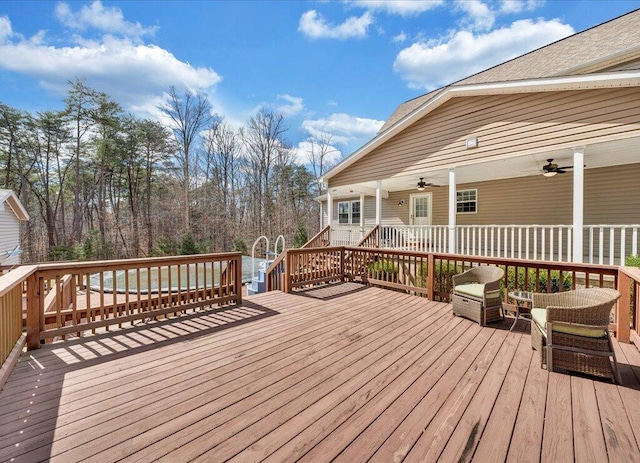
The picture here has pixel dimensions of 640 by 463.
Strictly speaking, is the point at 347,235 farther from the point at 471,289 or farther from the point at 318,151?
the point at 318,151

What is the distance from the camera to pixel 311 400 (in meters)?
2.18

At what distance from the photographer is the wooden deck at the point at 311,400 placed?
66.5 inches

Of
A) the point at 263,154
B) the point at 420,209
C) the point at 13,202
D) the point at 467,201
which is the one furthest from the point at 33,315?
the point at 263,154

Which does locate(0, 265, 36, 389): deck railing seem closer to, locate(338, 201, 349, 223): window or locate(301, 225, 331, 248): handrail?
locate(301, 225, 331, 248): handrail

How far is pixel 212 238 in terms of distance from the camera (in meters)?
21.9

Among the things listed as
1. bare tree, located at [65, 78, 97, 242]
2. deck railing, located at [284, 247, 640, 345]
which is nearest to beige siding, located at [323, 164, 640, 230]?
deck railing, located at [284, 247, 640, 345]

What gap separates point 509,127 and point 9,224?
21021 mm

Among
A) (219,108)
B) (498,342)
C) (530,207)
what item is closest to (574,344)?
(498,342)

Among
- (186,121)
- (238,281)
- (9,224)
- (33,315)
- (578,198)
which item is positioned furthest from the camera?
(186,121)

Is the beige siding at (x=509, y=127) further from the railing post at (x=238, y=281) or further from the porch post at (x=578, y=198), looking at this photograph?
the railing post at (x=238, y=281)

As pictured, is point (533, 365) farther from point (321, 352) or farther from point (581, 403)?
point (321, 352)

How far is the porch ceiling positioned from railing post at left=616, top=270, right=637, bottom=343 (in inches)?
126

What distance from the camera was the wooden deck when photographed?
1.69m

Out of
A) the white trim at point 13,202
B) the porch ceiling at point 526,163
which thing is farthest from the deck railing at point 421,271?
the white trim at point 13,202
